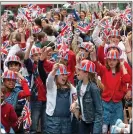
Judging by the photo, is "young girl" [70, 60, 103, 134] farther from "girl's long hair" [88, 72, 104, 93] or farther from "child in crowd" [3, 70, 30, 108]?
"child in crowd" [3, 70, 30, 108]

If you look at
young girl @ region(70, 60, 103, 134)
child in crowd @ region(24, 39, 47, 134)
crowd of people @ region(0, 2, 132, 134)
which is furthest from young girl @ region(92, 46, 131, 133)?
child in crowd @ region(24, 39, 47, 134)

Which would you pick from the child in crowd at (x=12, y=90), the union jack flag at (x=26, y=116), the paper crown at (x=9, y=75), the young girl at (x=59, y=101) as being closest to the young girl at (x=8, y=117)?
the child in crowd at (x=12, y=90)

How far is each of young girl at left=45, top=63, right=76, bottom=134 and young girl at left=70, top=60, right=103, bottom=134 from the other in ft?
0.80

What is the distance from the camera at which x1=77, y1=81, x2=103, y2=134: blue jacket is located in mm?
7273

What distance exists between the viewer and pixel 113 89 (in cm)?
802

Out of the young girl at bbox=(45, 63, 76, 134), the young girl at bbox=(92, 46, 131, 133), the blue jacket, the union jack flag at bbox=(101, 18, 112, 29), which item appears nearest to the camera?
the blue jacket

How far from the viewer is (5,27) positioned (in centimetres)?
1480

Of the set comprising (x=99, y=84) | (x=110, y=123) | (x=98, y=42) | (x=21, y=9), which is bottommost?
(x=110, y=123)

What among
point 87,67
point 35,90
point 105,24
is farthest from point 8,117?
point 105,24

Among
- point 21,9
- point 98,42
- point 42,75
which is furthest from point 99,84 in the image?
point 21,9

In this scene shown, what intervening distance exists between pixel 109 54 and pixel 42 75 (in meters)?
1.08

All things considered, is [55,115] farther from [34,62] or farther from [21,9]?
[21,9]

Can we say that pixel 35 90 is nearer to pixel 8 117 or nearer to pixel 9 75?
pixel 9 75

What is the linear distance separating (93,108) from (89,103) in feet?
0.27
